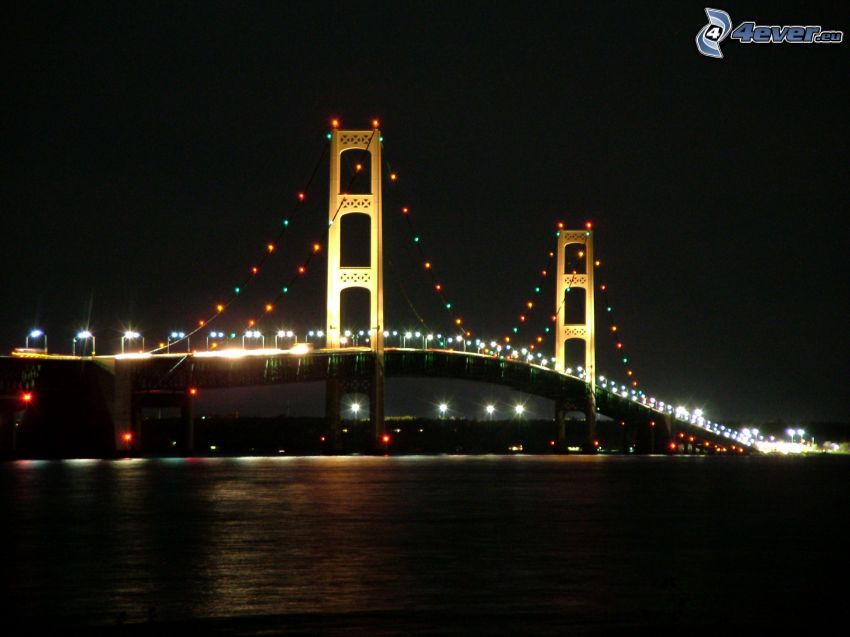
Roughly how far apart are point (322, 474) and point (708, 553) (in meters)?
26.4

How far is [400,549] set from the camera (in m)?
19.0

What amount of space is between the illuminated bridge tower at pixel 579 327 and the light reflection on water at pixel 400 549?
51.0 meters

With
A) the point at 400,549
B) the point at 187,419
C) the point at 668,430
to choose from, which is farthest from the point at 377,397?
the point at 400,549

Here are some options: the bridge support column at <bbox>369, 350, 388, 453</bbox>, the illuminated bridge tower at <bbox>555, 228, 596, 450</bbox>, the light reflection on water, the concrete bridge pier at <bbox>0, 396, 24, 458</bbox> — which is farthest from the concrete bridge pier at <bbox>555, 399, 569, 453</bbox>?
the light reflection on water

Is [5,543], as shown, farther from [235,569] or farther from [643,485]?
[643,485]

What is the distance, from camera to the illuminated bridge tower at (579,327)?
8712 centimetres

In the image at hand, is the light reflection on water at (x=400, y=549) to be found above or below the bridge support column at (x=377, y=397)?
below

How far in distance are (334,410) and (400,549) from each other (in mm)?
48903

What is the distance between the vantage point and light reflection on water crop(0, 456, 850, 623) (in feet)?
46.5

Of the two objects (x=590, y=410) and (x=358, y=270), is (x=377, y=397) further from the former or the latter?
(x=590, y=410)

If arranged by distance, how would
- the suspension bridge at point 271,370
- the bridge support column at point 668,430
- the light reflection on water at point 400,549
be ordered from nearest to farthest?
the light reflection on water at point 400,549 → the suspension bridge at point 271,370 → the bridge support column at point 668,430

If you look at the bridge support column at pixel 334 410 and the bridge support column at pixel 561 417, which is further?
the bridge support column at pixel 561 417

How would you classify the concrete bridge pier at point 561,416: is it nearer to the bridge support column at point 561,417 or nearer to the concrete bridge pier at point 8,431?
the bridge support column at point 561,417

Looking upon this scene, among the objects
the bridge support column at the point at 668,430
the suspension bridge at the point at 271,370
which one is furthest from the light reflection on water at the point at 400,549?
the bridge support column at the point at 668,430
